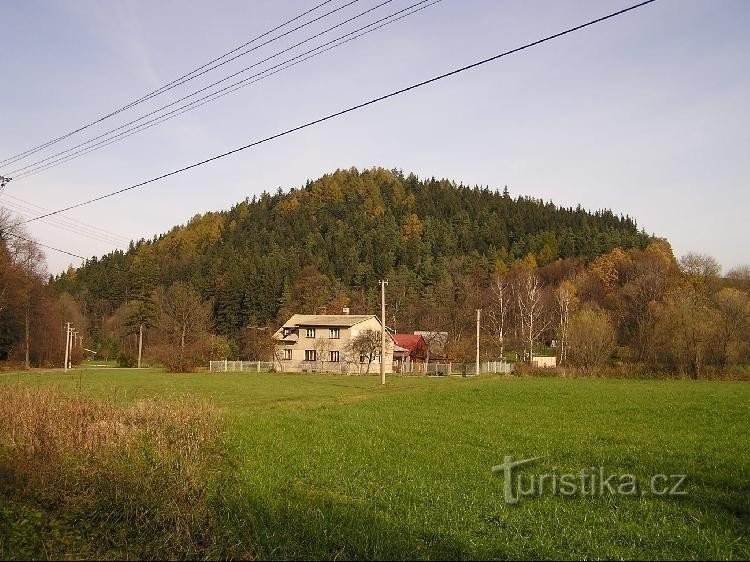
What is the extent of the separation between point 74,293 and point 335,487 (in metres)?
128

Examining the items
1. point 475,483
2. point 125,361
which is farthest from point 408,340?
point 475,483

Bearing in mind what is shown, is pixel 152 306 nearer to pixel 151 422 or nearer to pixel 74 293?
pixel 74 293

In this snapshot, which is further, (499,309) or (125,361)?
(499,309)

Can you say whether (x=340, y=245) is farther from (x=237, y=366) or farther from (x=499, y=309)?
(x=237, y=366)

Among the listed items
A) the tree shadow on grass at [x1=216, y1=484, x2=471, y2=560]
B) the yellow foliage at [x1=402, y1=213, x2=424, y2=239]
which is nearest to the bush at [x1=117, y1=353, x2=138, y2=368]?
the yellow foliage at [x1=402, y1=213, x2=424, y2=239]

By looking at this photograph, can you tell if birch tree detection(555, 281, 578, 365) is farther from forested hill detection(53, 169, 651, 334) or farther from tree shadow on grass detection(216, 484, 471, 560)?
tree shadow on grass detection(216, 484, 471, 560)

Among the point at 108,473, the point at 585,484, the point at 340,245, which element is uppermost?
the point at 340,245

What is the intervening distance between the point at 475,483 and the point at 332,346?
57.6m

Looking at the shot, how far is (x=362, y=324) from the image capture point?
6875 cm

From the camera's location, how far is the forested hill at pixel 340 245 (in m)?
97.2

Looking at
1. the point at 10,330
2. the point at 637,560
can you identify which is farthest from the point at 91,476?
the point at 10,330

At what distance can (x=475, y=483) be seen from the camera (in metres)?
10.7

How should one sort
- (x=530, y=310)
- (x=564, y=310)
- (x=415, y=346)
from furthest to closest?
1. (x=415, y=346)
2. (x=564, y=310)
3. (x=530, y=310)

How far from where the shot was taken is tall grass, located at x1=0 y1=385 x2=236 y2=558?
8055 millimetres
